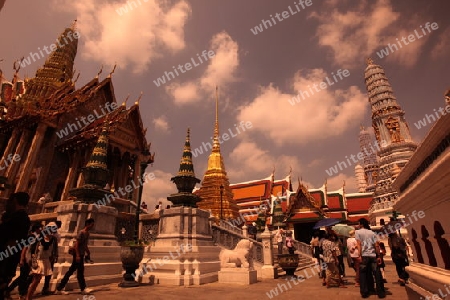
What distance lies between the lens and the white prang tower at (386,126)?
2723 centimetres

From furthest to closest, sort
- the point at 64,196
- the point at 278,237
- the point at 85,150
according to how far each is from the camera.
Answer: the point at 85,150 < the point at 64,196 < the point at 278,237

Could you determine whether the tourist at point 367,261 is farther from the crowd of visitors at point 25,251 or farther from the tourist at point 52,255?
the tourist at point 52,255

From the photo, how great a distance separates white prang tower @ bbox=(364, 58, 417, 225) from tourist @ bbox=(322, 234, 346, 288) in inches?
705

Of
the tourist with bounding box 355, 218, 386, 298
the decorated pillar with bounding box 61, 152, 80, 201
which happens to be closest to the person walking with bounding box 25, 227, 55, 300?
the tourist with bounding box 355, 218, 386, 298

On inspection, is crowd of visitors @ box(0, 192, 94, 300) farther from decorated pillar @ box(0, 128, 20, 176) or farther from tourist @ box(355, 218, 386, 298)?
decorated pillar @ box(0, 128, 20, 176)

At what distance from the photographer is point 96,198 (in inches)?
320

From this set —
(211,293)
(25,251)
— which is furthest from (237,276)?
(25,251)

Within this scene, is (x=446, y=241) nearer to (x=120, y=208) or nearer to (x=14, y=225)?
(x=14, y=225)

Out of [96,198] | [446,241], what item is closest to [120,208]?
[96,198]

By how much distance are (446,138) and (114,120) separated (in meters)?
16.3

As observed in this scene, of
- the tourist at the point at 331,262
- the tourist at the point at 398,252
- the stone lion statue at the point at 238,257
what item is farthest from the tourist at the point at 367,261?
the stone lion statue at the point at 238,257

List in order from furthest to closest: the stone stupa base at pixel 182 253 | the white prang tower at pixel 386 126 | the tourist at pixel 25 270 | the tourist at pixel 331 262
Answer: the white prang tower at pixel 386 126 < the stone stupa base at pixel 182 253 < the tourist at pixel 331 262 < the tourist at pixel 25 270

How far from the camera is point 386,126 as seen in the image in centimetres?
3119

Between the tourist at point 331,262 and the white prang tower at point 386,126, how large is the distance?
58.8ft
